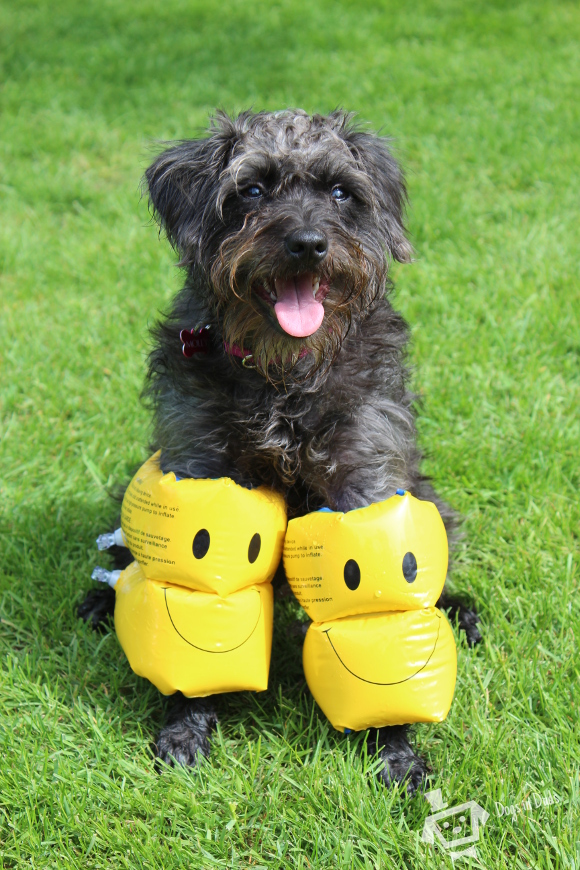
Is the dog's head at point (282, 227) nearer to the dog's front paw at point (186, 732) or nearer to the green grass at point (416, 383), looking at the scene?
the green grass at point (416, 383)

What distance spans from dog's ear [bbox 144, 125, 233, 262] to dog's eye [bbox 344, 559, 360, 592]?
119 centimetres

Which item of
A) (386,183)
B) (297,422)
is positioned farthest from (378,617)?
(386,183)

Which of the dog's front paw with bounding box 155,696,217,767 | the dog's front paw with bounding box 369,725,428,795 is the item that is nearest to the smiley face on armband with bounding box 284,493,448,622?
the dog's front paw with bounding box 369,725,428,795

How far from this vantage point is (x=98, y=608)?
338 centimetres

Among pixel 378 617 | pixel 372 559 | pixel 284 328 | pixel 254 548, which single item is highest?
pixel 284 328

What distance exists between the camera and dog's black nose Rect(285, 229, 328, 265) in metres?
2.49

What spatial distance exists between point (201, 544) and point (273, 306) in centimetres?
84

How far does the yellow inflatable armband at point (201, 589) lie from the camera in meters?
2.72

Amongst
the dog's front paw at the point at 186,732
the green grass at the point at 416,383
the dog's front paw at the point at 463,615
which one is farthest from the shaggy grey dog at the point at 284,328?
the dog's front paw at the point at 463,615

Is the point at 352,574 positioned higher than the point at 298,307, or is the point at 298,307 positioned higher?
the point at 298,307

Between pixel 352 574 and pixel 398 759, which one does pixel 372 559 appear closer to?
pixel 352 574

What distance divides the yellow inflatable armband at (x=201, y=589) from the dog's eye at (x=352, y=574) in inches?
13.2

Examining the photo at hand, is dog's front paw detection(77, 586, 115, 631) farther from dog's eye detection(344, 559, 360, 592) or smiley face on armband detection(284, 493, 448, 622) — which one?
dog's eye detection(344, 559, 360, 592)

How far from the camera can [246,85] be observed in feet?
28.5
